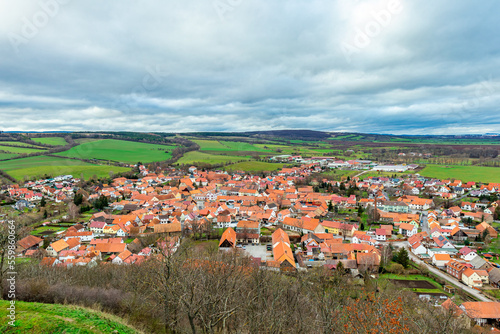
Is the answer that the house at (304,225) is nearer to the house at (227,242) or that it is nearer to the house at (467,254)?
the house at (227,242)

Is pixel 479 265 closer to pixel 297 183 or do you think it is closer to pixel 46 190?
pixel 297 183

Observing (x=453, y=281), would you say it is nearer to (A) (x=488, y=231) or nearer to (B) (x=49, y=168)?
(A) (x=488, y=231)

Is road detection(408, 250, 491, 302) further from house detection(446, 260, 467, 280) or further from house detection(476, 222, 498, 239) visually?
house detection(476, 222, 498, 239)

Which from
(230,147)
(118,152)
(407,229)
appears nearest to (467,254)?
(407,229)

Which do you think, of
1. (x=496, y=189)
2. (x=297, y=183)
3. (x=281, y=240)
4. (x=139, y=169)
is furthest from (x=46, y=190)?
(x=496, y=189)

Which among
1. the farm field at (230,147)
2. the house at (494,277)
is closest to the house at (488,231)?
the house at (494,277)
